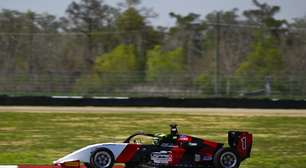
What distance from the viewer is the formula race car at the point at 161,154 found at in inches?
401

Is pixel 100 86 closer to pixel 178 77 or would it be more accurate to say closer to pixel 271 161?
pixel 178 77

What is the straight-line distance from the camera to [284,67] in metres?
35.3

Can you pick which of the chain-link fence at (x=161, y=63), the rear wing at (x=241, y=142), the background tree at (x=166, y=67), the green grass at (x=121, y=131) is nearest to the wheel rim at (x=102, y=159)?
the rear wing at (x=241, y=142)

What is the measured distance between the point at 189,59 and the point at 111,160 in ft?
87.5

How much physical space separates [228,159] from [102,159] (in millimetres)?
1939

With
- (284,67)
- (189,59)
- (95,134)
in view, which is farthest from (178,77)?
(95,134)

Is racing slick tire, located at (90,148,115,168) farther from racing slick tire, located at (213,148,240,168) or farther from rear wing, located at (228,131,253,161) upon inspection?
rear wing, located at (228,131,253,161)

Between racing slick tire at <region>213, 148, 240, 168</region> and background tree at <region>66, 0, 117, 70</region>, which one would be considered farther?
background tree at <region>66, 0, 117, 70</region>

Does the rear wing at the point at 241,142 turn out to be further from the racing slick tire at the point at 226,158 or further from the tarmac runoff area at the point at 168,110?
the tarmac runoff area at the point at 168,110

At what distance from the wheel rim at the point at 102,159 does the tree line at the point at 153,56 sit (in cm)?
2287

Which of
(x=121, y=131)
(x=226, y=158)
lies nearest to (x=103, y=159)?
(x=226, y=158)

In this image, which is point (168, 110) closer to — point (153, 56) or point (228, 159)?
point (153, 56)

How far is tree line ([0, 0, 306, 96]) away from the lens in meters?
33.4

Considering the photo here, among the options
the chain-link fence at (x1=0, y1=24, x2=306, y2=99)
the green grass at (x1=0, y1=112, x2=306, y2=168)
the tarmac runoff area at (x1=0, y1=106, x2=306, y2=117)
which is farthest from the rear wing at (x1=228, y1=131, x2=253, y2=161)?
the chain-link fence at (x1=0, y1=24, x2=306, y2=99)
